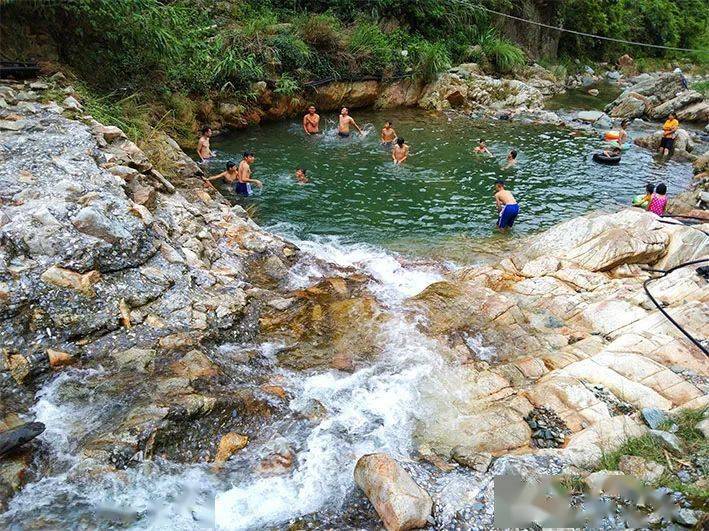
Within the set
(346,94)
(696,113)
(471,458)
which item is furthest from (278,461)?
(696,113)

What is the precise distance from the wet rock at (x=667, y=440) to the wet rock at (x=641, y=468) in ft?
0.99

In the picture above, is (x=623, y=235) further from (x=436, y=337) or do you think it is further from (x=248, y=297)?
(x=248, y=297)

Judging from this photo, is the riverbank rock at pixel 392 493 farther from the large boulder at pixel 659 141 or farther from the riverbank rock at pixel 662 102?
the riverbank rock at pixel 662 102

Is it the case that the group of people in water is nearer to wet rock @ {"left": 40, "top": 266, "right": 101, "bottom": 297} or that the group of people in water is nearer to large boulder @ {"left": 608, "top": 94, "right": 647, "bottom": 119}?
large boulder @ {"left": 608, "top": 94, "right": 647, "bottom": 119}

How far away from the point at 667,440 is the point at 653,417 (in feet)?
1.63

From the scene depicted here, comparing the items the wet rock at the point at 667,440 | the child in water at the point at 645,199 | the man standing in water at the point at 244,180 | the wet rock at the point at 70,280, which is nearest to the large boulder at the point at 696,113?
the child in water at the point at 645,199

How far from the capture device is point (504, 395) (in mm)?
5922

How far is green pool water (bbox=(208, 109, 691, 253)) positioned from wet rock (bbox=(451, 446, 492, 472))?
17.9 feet

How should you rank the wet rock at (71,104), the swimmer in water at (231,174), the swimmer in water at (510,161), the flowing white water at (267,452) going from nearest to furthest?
the flowing white water at (267,452) < the wet rock at (71,104) < the swimmer in water at (231,174) < the swimmer in water at (510,161)

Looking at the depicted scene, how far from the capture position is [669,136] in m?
16.2

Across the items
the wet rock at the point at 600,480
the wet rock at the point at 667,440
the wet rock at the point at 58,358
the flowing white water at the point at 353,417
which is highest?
the wet rock at the point at 667,440

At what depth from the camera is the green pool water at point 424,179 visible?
11.1 meters

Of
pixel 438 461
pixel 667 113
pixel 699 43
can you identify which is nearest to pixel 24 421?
pixel 438 461

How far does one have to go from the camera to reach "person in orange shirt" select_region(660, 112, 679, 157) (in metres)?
16.0
